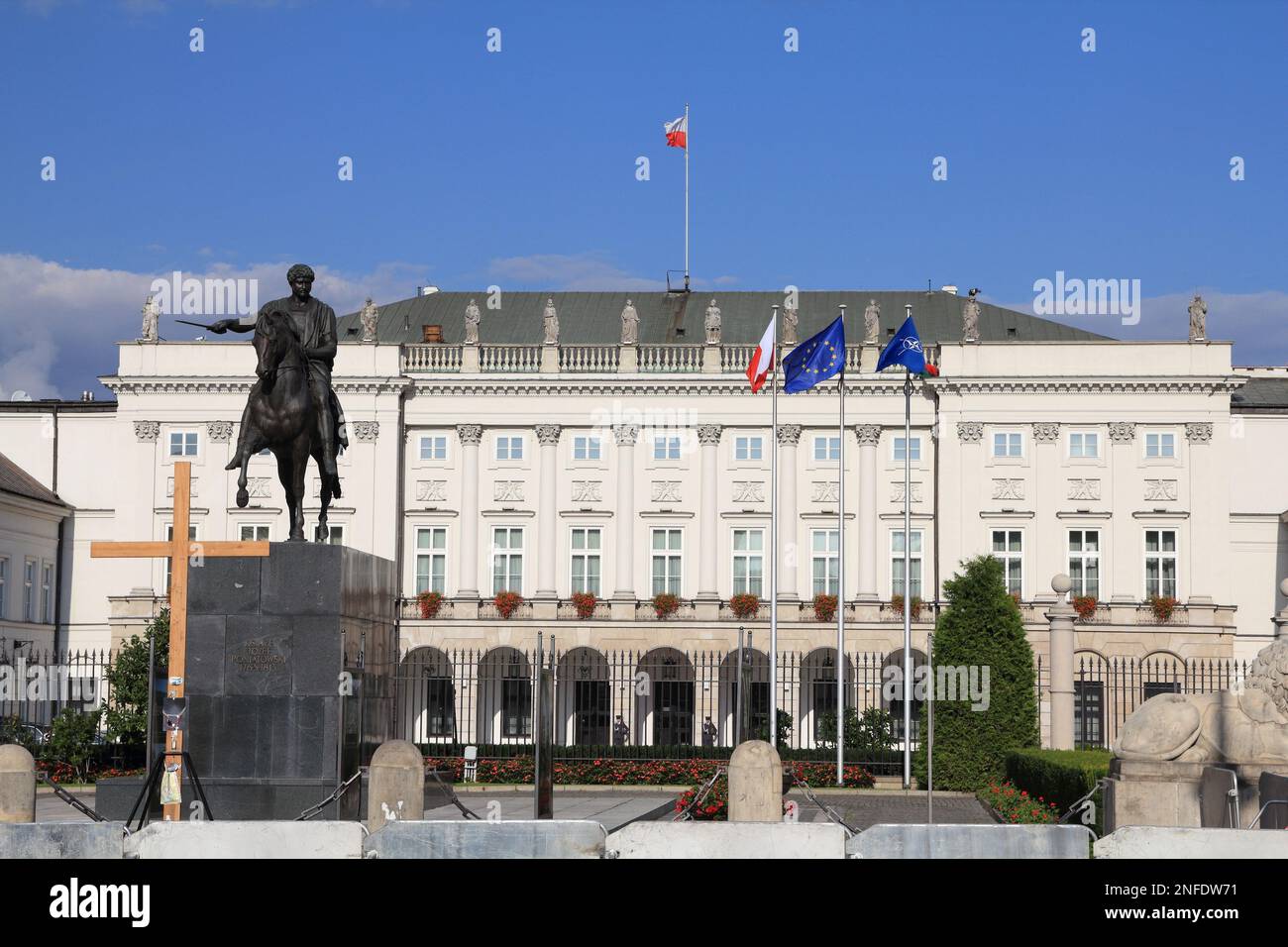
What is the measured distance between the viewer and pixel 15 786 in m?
16.1

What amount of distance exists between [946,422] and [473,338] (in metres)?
17.8

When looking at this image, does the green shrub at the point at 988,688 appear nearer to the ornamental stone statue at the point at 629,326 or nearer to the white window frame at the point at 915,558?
the white window frame at the point at 915,558

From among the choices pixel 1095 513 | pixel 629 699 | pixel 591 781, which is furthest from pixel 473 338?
pixel 591 781

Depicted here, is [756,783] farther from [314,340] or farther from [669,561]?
[669,561]

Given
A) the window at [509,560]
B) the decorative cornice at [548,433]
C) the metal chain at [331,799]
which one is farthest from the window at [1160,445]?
the metal chain at [331,799]

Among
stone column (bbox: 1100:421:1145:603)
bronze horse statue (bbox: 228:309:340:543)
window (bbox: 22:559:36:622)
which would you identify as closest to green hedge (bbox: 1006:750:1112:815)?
bronze horse statue (bbox: 228:309:340:543)

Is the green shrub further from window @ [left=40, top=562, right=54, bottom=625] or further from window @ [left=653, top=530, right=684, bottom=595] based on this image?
window @ [left=40, top=562, right=54, bottom=625]

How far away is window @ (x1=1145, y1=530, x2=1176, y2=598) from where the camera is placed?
2618 inches

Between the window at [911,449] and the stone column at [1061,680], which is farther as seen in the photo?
the window at [911,449]

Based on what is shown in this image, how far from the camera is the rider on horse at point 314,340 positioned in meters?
19.8

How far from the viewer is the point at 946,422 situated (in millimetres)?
67438

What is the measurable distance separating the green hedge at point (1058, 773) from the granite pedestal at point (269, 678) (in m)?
11.2

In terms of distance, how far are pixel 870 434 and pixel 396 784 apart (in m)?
51.6
